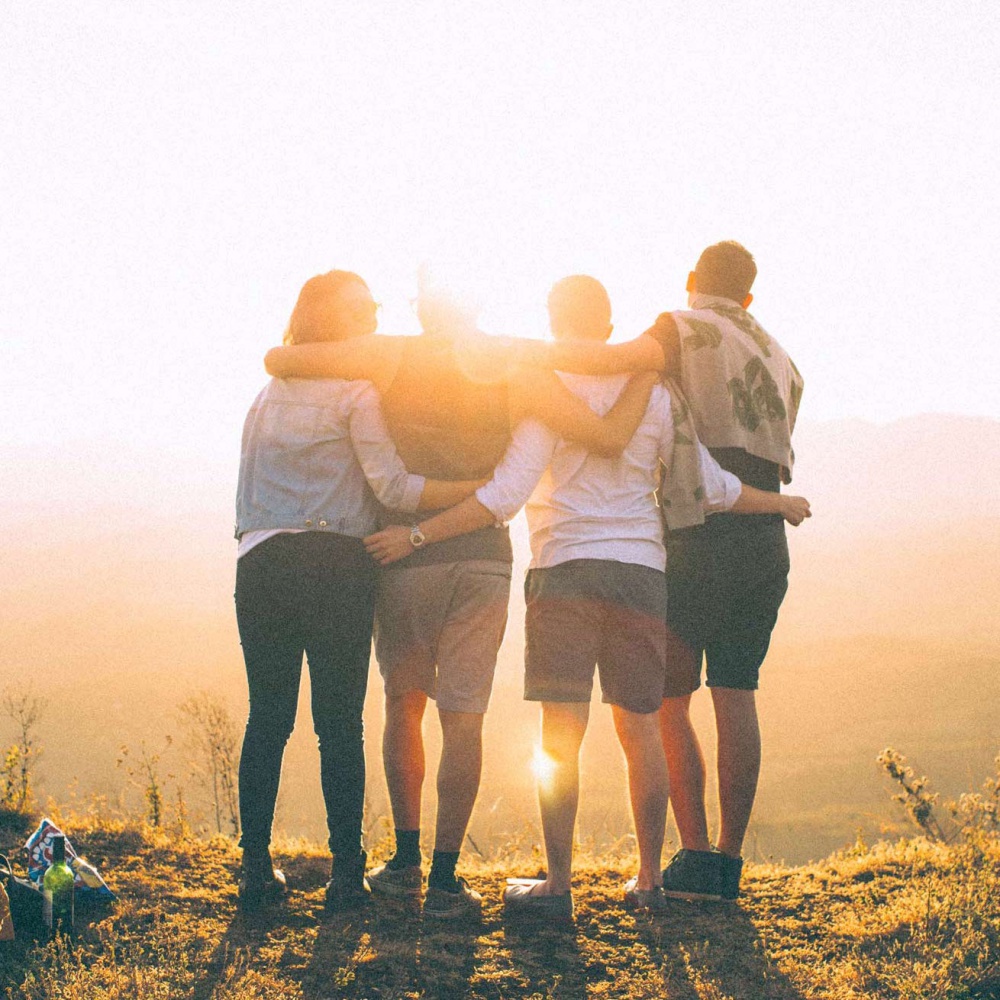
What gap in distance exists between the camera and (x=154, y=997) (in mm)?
3020

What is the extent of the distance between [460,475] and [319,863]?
196 cm

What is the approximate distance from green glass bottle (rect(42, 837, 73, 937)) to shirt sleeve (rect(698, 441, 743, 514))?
262 cm

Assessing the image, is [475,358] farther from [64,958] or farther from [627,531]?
[64,958]

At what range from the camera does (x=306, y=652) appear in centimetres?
377

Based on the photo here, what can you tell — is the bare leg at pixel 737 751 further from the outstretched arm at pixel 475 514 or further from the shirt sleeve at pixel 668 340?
the shirt sleeve at pixel 668 340

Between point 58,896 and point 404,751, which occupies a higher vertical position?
point 404,751

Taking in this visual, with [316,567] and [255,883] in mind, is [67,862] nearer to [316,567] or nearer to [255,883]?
[255,883]

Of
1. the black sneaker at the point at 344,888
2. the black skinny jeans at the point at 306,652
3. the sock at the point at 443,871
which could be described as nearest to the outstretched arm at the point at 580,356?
the black skinny jeans at the point at 306,652

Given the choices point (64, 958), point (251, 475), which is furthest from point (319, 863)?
point (251, 475)

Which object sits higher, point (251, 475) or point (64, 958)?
point (251, 475)

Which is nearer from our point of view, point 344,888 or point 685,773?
point 344,888

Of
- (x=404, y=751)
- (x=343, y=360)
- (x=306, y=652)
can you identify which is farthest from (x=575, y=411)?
(x=404, y=751)

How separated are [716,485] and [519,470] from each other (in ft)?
2.45

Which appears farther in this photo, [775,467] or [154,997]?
[775,467]
